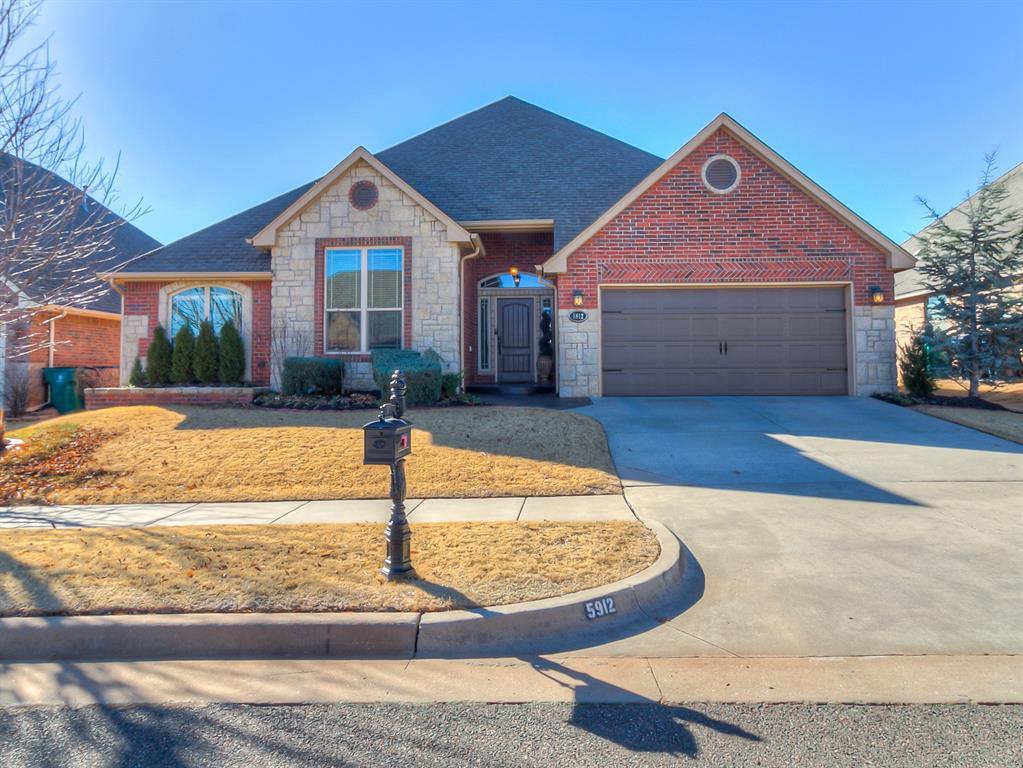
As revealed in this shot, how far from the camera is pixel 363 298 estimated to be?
1351 cm

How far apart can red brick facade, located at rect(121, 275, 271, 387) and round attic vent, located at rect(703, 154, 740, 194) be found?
32.9ft

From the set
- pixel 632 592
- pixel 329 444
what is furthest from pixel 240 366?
pixel 632 592

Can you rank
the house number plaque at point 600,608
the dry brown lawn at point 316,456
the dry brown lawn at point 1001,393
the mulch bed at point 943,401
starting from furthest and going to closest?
the dry brown lawn at point 1001,393
the mulch bed at point 943,401
the dry brown lawn at point 316,456
the house number plaque at point 600,608

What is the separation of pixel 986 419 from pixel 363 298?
11.9m

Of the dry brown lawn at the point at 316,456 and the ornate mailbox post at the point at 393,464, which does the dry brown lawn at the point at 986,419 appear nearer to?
the dry brown lawn at the point at 316,456

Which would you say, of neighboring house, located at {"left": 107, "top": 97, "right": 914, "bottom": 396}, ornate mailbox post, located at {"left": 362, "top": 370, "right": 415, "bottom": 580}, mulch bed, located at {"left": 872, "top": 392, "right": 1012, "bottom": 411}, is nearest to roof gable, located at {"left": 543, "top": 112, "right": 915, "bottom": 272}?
neighboring house, located at {"left": 107, "top": 97, "right": 914, "bottom": 396}

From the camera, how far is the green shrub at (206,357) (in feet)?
43.7

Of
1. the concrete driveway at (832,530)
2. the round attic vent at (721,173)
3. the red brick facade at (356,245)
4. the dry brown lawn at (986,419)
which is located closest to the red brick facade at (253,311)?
the red brick facade at (356,245)

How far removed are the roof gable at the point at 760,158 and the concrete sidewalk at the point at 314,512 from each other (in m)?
7.22

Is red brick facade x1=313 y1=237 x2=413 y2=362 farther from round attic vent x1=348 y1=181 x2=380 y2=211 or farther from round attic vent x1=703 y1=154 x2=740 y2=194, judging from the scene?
round attic vent x1=703 y1=154 x2=740 y2=194

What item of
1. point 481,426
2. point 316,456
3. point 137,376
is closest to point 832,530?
point 481,426

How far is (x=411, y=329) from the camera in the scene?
13.3 m

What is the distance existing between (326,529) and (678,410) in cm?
746

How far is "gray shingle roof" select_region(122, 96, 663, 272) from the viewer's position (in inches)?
578
